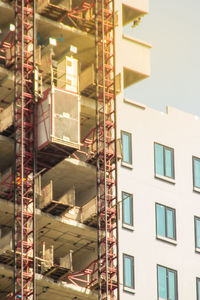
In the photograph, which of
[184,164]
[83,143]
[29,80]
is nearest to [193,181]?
[184,164]

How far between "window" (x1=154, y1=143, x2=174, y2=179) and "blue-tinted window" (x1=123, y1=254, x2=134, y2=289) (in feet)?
26.9

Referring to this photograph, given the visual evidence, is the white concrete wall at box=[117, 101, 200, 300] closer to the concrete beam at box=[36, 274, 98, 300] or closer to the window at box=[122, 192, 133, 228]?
the window at box=[122, 192, 133, 228]

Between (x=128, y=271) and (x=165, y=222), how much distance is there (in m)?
6.12

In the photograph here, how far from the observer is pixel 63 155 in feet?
318

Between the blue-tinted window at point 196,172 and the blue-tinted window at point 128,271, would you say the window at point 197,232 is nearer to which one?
the blue-tinted window at point 196,172

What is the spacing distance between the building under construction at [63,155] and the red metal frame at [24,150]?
7 cm

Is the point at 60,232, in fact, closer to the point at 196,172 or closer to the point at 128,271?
the point at 128,271

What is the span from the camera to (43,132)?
9638 centimetres

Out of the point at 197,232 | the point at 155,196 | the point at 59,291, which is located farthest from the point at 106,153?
the point at 59,291

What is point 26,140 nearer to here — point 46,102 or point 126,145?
point 46,102

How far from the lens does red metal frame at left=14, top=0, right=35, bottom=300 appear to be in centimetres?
9281

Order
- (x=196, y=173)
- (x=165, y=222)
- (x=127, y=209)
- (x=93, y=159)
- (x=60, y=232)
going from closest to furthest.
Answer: (x=60, y=232)
(x=93, y=159)
(x=127, y=209)
(x=165, y=222)
(x=196, y=173)

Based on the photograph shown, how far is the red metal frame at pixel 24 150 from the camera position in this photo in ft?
305

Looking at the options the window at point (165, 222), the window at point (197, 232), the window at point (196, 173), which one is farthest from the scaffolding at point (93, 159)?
the window at point (196, 173)
